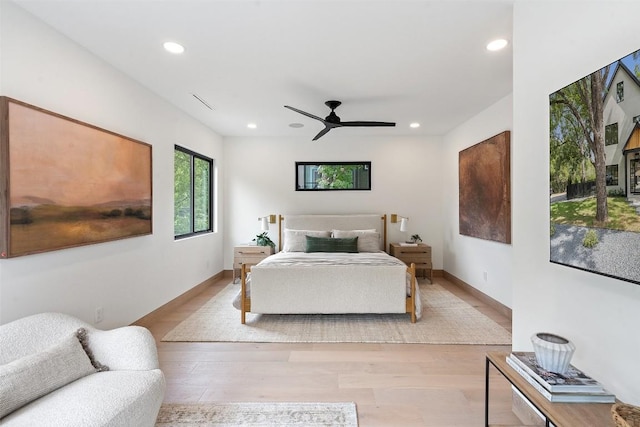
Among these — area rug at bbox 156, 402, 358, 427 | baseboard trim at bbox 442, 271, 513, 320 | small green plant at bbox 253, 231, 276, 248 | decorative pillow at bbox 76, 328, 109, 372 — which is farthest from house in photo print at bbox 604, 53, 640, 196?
small green plant at bbox 253, 231, 276, 248

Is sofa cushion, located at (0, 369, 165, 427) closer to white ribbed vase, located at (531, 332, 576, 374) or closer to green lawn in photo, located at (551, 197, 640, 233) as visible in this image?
white ribbed vase, located at (531, 332, 576, 374)

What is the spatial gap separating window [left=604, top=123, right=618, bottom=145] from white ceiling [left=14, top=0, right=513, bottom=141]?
3.89 feet

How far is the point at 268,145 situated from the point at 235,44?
10.7 feet

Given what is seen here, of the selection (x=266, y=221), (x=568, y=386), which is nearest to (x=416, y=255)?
(x=266, y=221)

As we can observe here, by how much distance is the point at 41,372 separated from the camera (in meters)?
1.49

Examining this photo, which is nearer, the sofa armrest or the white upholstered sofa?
the white upholstered sofa

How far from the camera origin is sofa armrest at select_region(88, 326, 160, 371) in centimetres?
174

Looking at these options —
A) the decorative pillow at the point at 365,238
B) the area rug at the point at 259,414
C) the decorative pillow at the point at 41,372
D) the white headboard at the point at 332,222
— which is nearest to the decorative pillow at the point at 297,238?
the white headboard at the point at 332,222

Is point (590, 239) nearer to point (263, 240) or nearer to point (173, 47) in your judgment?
point (173, 47)

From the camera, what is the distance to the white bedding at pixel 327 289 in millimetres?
3469

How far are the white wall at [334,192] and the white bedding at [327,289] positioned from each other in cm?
223

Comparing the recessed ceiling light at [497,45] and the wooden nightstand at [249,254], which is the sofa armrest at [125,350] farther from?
the wooden nightstand at [249,254]

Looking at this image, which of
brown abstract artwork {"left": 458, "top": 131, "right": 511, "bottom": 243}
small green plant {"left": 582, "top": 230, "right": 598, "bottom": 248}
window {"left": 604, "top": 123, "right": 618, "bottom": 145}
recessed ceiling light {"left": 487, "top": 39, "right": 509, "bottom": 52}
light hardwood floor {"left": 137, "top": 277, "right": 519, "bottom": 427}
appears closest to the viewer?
window {"left": 604, "top": 123, "right": 618, "bottom": 145}

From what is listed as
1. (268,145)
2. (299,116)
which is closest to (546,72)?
(299,116)
